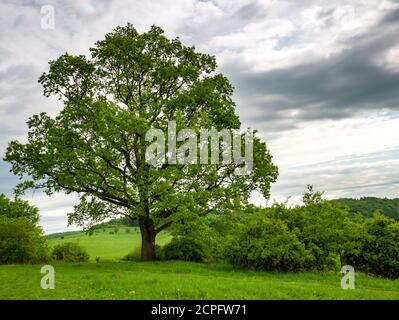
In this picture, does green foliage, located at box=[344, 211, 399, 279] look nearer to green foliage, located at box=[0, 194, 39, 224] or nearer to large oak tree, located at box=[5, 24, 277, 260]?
large oak tree, located at box=[5, 24, 277, 260]

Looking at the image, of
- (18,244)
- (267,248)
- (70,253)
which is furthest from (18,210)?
(267,248)

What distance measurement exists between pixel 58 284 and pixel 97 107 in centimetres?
1576

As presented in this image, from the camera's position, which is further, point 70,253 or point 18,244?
point 70,253

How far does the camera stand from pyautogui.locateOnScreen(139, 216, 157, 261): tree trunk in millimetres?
35219

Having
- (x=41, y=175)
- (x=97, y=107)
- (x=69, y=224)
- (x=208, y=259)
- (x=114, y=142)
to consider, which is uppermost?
(x=97, y=107)

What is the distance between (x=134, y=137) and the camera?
106 ft

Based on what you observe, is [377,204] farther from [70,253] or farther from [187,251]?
[70,253]

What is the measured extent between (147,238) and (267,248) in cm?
1199

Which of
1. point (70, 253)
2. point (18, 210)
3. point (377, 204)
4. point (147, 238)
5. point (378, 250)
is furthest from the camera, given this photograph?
point (377, 204)

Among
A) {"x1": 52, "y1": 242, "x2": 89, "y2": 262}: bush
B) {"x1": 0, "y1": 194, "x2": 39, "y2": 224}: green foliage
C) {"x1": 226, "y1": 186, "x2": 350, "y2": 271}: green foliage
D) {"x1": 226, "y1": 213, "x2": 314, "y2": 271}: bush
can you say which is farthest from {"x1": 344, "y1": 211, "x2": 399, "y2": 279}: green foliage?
{"x1": 0, "y1": 194, "x2": 39, "y2": 224}: green foliage

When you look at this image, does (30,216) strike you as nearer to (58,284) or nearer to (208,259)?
(208,259)

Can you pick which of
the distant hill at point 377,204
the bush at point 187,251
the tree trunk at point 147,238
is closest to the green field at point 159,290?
the tree trunk at point 147,238
